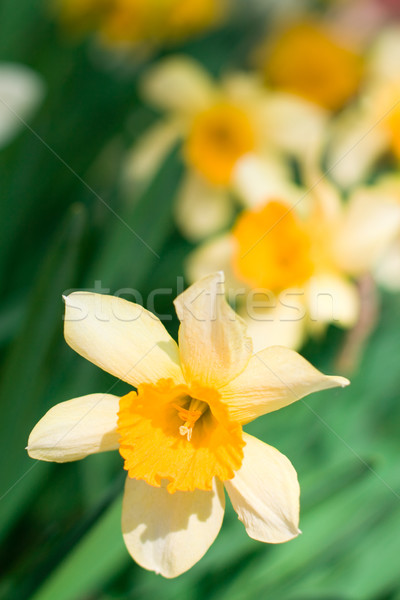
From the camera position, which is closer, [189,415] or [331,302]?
[189,415]

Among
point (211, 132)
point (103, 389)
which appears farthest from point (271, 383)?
point (211, 132)

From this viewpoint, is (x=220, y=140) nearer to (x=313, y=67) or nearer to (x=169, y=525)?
(x=313, y=67)

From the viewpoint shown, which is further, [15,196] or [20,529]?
[15,196]

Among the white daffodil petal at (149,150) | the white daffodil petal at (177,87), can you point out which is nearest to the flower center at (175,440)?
the white daffodil petal at (149,150)

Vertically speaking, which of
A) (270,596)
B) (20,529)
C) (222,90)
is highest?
(222,90)

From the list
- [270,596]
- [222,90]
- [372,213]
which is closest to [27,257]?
[222,90]

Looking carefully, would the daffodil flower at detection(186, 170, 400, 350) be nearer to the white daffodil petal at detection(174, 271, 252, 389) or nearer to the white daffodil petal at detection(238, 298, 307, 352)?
the white daffodil petal at detection(238, 298, 307, 352)

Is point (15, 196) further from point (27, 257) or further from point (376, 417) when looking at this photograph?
point (376, 417)

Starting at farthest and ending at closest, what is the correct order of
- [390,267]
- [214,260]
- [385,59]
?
[385,59], [390,267], [214,260]
